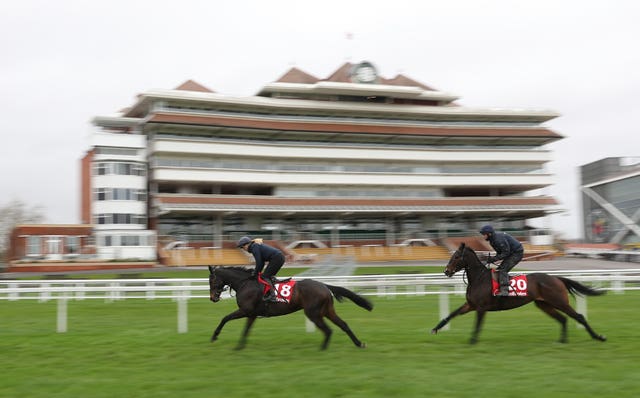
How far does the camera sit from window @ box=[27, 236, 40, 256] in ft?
136

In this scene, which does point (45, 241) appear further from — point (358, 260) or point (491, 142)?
point (491, 142)

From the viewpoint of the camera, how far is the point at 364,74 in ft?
188

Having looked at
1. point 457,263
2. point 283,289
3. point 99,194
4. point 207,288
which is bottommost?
point 207,288

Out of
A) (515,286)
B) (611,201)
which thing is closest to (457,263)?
(515,286)

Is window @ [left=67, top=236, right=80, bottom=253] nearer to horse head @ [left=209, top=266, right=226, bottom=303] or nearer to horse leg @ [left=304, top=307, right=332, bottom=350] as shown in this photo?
horse head @ [left=209, top=266, right=226, bottom=303]

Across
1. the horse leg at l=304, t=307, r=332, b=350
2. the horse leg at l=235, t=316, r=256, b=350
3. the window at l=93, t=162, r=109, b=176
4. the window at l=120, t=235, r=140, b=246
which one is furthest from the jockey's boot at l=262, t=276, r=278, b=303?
the window at l=93, t=162, r=109, b=176

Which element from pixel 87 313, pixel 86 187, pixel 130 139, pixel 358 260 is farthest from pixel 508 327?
pixel 86 187

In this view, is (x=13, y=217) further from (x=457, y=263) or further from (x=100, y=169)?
(x=457, y=263)

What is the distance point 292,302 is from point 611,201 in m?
62.6

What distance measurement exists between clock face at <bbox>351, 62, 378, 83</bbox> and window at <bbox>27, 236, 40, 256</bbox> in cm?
3158

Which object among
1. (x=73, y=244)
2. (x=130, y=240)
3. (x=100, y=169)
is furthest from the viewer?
(x=100, y=169)

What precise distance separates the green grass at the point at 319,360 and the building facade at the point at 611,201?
5255 cm

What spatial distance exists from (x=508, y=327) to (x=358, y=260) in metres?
37.1

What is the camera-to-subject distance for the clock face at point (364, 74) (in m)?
57.3
